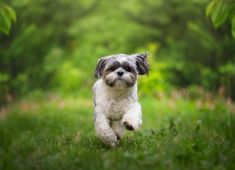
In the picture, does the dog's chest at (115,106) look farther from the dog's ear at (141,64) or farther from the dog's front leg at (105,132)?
the dog's ear at (141,64)

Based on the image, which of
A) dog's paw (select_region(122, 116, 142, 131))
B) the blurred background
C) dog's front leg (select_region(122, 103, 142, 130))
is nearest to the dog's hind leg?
dog's front leg (select_region(122, 103, 142, 130))

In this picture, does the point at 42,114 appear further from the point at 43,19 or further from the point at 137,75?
the point at 43,19

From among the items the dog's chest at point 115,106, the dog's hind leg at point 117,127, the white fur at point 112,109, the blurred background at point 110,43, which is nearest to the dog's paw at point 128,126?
the white fur at point 112,109

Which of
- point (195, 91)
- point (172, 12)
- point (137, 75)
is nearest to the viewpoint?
point (137, 75)

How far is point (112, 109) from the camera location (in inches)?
365

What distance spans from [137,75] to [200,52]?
14.3 meters

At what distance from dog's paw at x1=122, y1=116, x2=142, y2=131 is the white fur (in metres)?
0.05

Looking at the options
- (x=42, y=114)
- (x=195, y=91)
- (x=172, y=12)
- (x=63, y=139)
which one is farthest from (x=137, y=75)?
(x=172, y=12)

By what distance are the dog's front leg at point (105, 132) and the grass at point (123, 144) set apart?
5.6 inches

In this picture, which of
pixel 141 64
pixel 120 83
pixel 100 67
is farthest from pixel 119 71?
pixel 141 64

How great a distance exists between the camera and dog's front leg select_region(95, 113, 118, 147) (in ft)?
29.3

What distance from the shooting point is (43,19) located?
27.3 metres

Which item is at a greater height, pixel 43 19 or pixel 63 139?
pixel 43 19

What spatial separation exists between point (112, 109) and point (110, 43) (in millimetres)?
18054
